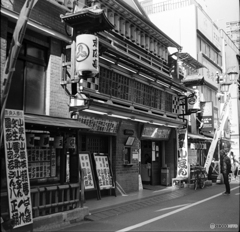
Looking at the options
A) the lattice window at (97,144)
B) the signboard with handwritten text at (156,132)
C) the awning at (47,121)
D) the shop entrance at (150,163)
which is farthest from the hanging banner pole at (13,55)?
the shop entrance at (150,163)

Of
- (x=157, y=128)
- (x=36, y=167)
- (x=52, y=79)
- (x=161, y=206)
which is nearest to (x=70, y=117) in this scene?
(x=52, y=79)

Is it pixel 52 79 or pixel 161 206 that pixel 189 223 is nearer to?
pixel 161 206

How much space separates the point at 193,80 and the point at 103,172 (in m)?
9.10

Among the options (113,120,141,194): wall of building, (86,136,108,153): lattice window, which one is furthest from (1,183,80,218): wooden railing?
(113,120,141,194): wall of building

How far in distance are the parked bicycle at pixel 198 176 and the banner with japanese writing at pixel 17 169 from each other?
37.4 feet

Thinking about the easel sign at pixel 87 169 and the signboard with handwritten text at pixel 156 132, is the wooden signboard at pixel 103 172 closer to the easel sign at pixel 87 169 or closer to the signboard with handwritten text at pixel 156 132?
the easel sign at pixel 87 169

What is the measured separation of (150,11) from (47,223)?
21623 millimetres

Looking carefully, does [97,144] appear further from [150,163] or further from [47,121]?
[150,163]

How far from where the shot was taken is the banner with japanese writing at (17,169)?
7.22m

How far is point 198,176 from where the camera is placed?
17438mm

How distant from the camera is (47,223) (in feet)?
26.5

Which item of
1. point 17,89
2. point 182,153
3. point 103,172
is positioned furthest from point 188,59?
point 17,89

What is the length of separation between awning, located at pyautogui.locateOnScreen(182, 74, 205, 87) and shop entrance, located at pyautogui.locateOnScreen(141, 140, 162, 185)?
14.2ft

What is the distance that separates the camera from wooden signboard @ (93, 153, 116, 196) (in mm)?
12945
